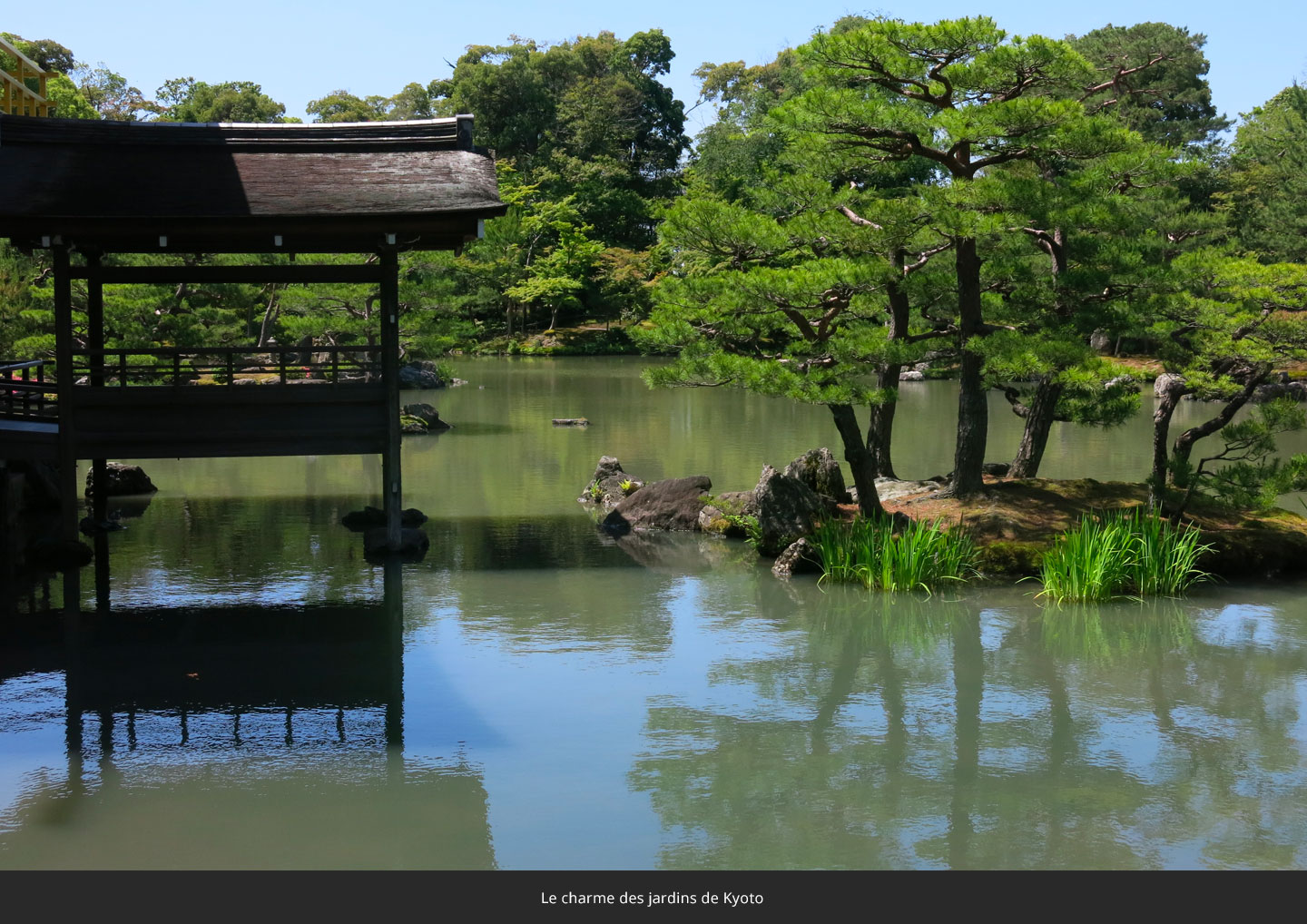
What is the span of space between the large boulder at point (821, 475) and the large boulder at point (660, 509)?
49.8 inches

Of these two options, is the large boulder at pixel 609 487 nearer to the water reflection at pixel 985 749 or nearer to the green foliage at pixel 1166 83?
the water reflection at pixel 985 749

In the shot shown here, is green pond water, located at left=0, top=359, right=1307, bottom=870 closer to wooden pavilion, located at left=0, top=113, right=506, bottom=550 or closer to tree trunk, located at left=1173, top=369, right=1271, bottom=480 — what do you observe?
wooden pavilion, located at left=0, top=113, right=506, bottom=550

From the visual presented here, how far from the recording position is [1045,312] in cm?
1134

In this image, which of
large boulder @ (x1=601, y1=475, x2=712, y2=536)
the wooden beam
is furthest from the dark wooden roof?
large boulder @ (x1=601, y1=475, x2=712, y2=536)

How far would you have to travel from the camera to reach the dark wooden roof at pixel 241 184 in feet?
34.2

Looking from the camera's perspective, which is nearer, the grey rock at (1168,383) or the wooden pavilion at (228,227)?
the wooden pavilion at (228,227)

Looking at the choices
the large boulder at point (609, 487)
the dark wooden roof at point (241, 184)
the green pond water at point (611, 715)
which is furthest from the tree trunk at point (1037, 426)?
the dark wooden roof at point (241, 184)

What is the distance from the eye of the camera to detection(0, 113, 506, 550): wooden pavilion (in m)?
10.5

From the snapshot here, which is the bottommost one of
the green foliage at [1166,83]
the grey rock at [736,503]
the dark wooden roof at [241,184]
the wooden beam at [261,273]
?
the grey rock at [736,503]

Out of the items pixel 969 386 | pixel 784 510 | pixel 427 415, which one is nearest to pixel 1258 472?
pixel 969 386

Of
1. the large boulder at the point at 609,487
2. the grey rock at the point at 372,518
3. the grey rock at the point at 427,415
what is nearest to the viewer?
the grey rock at the point at 372,518

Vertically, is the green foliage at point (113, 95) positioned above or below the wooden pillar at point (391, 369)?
above

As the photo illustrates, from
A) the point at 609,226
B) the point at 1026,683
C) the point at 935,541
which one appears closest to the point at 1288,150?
the point at 609,226

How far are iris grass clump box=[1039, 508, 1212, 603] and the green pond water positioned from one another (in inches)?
11.1
